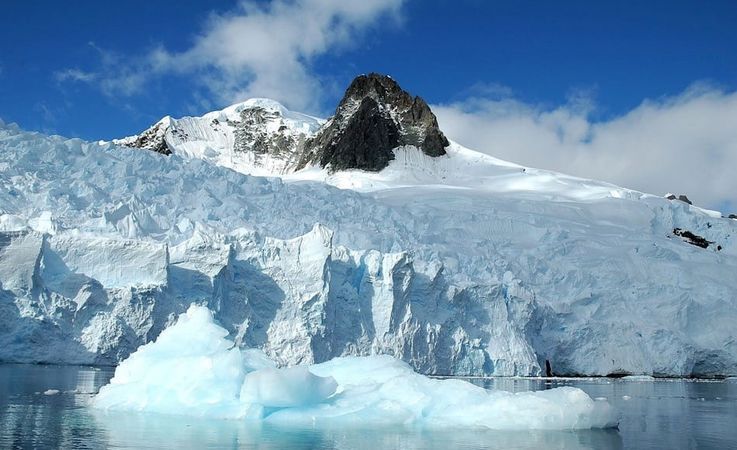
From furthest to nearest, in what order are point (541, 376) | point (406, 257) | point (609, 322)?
point (609, 322)
point (541, 376)
point (406, 257)

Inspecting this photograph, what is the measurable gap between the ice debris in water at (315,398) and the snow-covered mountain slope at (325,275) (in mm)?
8856

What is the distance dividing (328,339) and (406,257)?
3.62 metres

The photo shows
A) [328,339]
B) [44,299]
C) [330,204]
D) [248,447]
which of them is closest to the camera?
[248,447]

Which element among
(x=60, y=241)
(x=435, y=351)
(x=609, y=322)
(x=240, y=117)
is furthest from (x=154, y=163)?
(x=240, y=117)

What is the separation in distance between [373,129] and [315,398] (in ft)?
166

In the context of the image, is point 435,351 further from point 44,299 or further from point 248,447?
point 248,447

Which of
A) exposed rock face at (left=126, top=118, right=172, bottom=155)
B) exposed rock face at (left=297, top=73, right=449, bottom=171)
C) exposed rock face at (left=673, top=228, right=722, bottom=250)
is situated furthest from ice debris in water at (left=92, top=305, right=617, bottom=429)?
exposed rock face at (left=126, top=118, right=172, bottom=155)

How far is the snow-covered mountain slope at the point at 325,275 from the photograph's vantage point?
1995cm

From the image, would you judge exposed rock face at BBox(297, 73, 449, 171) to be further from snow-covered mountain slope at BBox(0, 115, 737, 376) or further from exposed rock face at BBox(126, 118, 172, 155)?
snow-covered mountain slope at BBox(0, 115, 737, 376)

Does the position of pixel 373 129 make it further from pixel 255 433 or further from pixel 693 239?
pixel 255 433

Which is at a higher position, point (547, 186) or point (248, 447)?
point (547, 186)

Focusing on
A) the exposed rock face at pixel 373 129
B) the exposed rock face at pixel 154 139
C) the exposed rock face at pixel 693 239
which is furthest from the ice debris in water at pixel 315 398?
the exposed rock face at pixel 154 139

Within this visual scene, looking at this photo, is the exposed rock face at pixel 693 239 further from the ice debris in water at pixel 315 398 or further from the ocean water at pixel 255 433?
the ice debris in water at pixel 315 398

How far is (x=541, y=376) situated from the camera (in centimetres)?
2678
